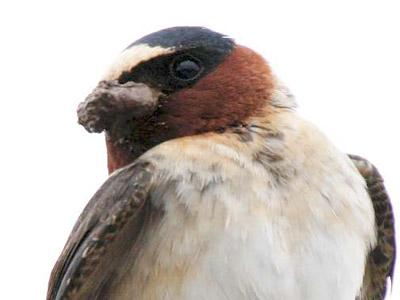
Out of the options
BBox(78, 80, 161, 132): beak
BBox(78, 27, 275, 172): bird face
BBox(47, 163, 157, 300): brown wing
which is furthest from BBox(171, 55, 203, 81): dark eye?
BBox(47, 163, 157, 300): brown wing

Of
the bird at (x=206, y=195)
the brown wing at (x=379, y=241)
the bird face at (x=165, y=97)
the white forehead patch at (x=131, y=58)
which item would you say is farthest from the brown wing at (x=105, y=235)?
the brown wing at (x=379, y=241)

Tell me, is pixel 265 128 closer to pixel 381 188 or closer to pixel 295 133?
pixel 295 133

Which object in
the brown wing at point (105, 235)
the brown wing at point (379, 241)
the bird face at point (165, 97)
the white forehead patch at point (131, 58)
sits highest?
the white forehead patch at point (131, 58)

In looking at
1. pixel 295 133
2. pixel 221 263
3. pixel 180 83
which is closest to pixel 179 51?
pixel 180 83

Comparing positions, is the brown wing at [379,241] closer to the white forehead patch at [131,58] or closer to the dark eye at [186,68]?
the dark eye at [186,68]

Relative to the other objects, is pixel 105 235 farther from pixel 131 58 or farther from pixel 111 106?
pixel 131 58

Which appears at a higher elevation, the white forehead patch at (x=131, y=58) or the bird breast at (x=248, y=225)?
the white forehead patch at (x=131, y=58)
